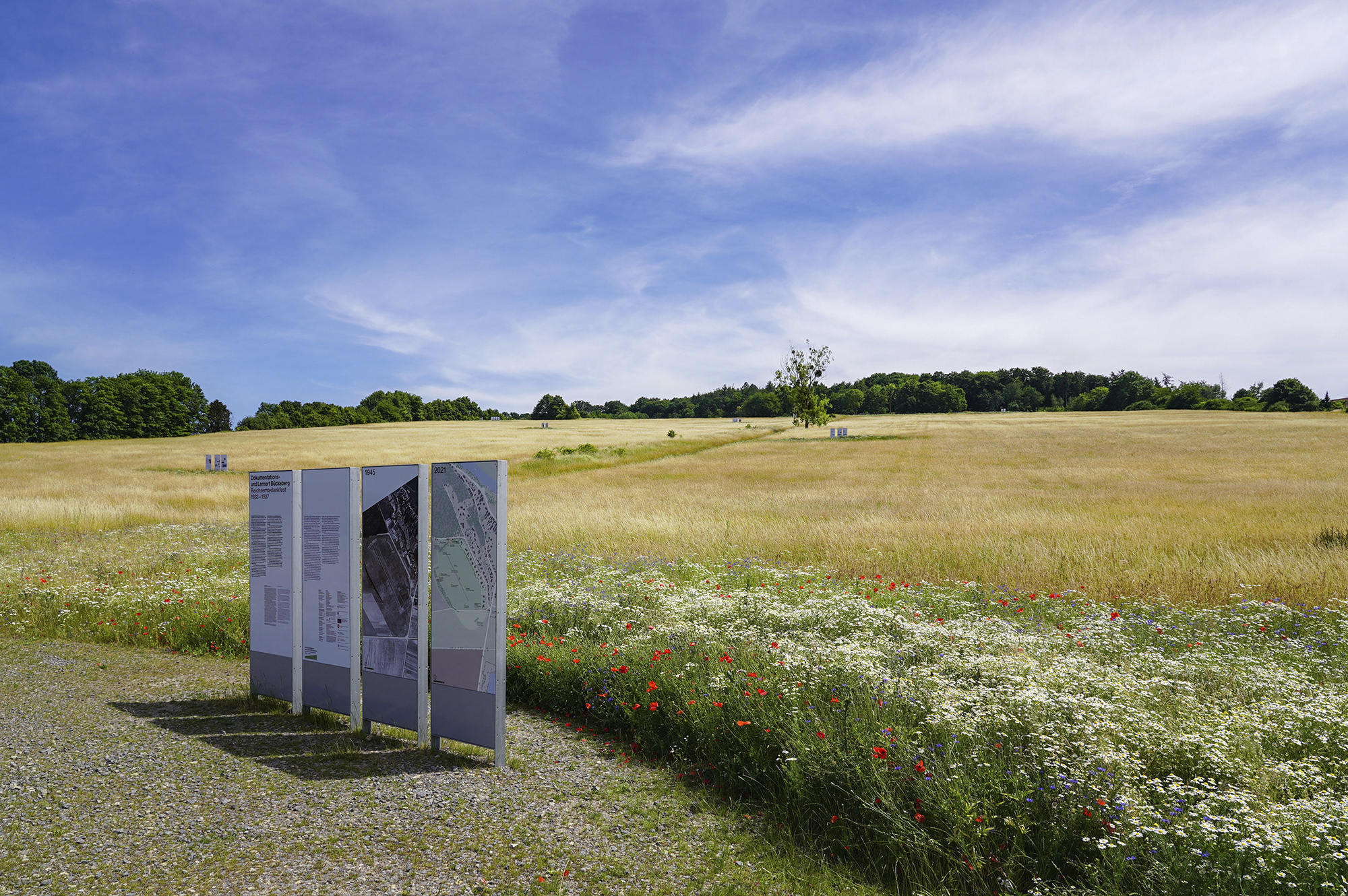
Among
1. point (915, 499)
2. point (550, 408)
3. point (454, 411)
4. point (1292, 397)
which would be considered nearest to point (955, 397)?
point (1292, 397)

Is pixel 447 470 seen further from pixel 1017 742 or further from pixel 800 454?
pixel 800 454

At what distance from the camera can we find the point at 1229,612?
30.0 feet

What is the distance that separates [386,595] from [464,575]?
106cm

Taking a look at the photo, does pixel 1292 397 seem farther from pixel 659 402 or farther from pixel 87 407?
pixel 87 407

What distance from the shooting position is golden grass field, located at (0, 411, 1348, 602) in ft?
41.7

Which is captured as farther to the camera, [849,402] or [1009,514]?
[849,402]

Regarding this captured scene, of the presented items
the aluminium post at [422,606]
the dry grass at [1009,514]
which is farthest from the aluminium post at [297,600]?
the dry grass at [1009,514]

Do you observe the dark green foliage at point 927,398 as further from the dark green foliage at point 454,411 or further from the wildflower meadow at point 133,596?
the wildflower meadow at point 133,596

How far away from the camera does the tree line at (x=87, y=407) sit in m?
86.2

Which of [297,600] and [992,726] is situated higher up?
[297,600]

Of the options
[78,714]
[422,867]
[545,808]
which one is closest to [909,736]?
[545,808]

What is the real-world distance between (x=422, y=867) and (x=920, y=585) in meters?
9.00

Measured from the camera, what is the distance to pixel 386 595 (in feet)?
21.8

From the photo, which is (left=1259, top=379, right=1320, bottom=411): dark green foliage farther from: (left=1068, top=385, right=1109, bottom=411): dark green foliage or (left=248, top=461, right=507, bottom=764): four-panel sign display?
(left=248, top=461, right=507, bottom=764): four-panel sign display
